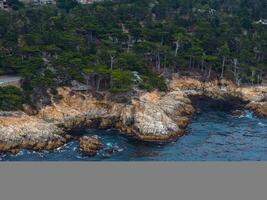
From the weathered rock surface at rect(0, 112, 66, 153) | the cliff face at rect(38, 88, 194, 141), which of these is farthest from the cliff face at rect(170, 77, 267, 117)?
the weathered rock surface at rect(0, 112, 66, 153)

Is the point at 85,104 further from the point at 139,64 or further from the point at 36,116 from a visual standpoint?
the point at 139,64

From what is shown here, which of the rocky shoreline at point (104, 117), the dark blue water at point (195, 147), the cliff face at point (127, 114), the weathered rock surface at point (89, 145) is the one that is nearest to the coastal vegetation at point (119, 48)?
the rocky shoreline at point (104, 117)

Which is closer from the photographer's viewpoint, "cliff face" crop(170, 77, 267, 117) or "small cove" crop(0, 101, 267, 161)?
"small cove" crop(0, 101, 267, 161)

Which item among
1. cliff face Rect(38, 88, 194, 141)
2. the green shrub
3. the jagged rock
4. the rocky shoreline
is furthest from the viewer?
the jagged rock

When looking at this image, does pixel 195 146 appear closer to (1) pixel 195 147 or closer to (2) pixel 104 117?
(1) pixel 195 147

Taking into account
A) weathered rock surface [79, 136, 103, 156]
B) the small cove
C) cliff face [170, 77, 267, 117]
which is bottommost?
the small cove

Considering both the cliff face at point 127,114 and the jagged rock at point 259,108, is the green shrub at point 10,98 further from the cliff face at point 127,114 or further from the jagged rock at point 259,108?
the jagged rock at point 259,108

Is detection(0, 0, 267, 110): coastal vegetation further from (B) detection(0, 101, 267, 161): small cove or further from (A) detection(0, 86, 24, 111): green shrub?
(B) detection(0, 101, 267, 161): small cove

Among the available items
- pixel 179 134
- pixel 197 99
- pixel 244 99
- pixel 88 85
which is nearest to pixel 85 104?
pixel 88 85
